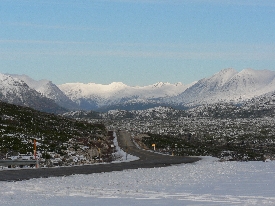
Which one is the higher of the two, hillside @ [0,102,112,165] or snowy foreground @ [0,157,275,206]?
hillside @ [0,102,112,165]

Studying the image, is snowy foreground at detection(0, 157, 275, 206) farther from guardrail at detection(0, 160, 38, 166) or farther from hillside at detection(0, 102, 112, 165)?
hillside at detection(0, 102, 112, 165)

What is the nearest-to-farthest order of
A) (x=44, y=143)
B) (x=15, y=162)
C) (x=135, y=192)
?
1. (x=135, y=192)
2. (x=15, y=162)
3. (x=44, y=143)

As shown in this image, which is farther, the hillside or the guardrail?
the hillside

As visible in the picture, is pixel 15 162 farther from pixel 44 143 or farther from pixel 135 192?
pixel 44 143

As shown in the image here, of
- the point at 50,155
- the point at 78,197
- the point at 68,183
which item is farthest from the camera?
the point at 50,155

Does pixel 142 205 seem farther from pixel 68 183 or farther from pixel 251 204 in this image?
pixel 68 183

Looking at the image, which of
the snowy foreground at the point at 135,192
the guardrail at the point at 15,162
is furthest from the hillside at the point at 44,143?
the snowy foreground at the point at 135,192

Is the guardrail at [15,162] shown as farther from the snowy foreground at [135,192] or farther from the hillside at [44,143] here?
the snowy foreground at [135,192]

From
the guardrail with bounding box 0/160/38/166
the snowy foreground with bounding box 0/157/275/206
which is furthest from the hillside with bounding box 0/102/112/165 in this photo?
the snowy foreground with bounding box 0/157/275/206

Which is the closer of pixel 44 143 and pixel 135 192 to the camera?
pixel 135 192

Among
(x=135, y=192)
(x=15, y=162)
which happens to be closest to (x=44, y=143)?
(x=15, y=162)

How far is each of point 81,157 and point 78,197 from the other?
40.1 meters

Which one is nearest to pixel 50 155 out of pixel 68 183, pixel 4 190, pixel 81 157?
pixel 81 157

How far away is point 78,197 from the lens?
68.3 feet
